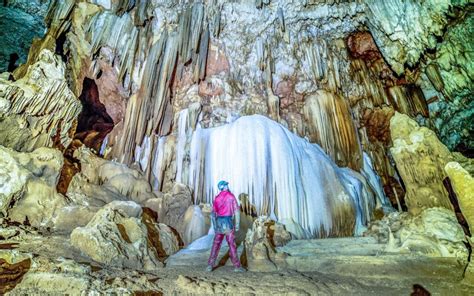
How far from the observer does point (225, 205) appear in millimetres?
3992

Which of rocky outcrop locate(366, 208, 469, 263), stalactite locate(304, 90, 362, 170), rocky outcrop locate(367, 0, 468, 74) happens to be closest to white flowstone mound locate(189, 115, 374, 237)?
stalactite locate(304, 90, 362, 170)

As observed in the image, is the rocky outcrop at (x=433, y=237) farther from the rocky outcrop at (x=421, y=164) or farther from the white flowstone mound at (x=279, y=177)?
the white flowstone mound at (x=279, y=177)

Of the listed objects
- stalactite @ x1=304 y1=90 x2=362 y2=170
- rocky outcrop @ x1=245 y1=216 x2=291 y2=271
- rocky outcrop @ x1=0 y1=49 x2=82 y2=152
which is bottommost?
rocky outcrop @ x1=245 y1=216 x2=291 y2=271

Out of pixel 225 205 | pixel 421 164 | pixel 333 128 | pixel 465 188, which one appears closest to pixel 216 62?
pixel 333 128

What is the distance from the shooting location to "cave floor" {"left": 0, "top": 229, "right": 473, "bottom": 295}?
2809 mm

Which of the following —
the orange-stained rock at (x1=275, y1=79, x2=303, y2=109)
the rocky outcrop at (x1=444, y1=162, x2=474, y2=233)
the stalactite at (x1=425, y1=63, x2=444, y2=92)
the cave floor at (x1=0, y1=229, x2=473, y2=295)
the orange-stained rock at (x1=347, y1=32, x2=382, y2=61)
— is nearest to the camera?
the cave floor at (x1=0, y1=229, x2=473, y2=295)

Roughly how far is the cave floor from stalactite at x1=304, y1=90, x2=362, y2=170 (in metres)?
6.66

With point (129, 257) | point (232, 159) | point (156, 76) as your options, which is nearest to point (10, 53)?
point (156, 76)

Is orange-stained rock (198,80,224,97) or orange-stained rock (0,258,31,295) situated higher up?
orange-stained rock (198,80,224,97)

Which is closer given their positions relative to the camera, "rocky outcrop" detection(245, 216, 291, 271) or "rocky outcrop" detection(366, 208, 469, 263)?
"rocky outcrop" detection(366, 208, 469, 263)

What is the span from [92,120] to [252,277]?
10681 mm

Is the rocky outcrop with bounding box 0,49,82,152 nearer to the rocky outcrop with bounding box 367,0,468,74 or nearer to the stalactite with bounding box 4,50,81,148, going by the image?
the stalactite with bounding box 4,50,81,148

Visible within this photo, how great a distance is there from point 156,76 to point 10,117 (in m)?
4.55

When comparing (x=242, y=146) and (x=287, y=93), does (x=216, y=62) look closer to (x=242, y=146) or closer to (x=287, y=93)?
(x=287, y=93)
